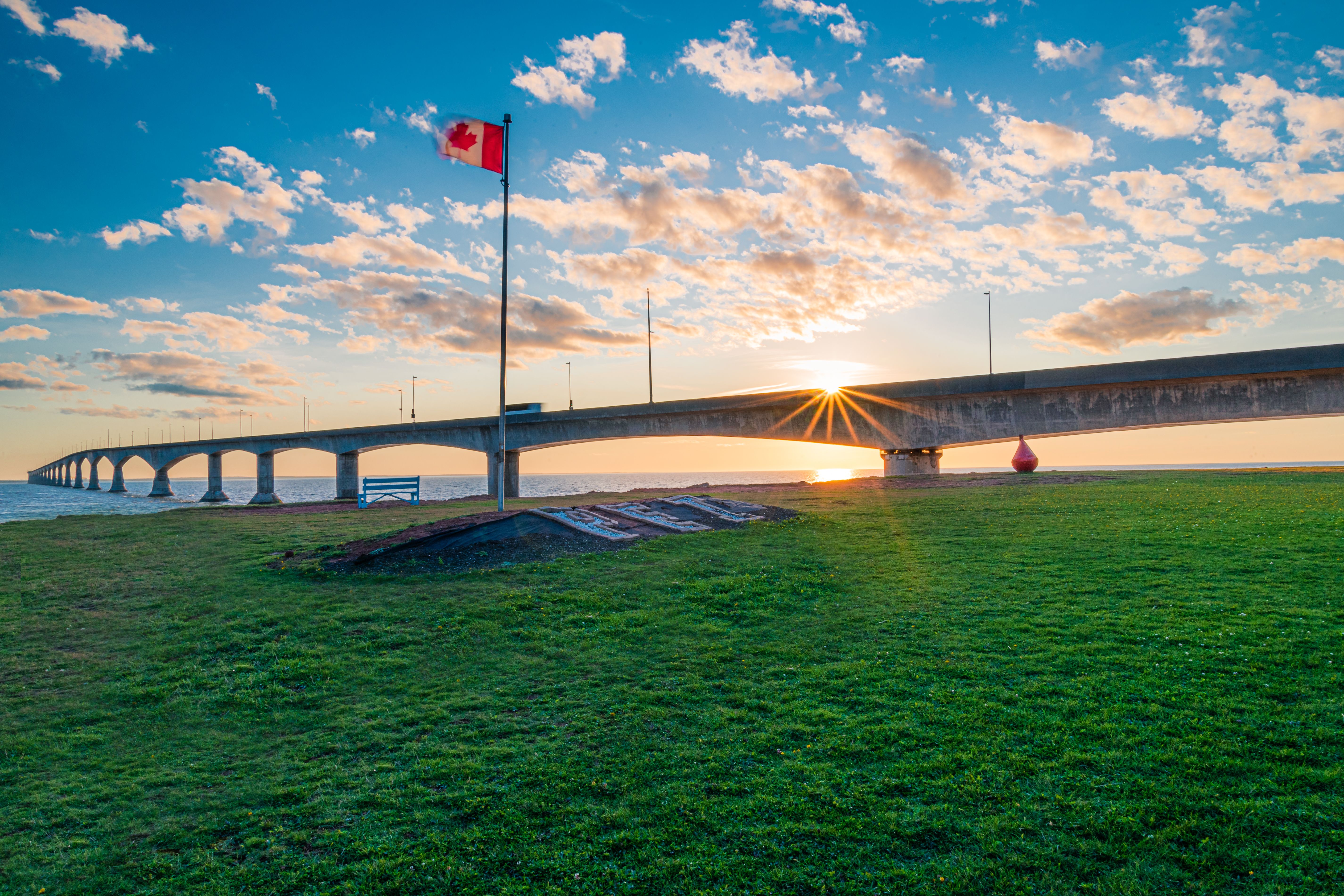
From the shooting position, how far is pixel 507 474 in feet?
173

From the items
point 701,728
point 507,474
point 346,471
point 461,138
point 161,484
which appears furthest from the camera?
point 161,484

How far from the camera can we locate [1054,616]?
9242 mm

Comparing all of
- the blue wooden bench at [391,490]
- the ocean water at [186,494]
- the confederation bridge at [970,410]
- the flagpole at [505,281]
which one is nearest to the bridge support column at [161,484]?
the ocean water at [186,494]

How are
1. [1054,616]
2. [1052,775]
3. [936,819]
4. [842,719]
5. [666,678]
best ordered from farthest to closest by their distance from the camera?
1. [1054,616]
2. [666,678]
3. [842,719]
4. [1052,775]
5. [936,819]

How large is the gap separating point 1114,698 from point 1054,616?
2705 millimetres

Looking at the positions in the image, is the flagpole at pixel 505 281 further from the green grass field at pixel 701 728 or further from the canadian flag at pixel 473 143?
the green grass field at pixel 701 728

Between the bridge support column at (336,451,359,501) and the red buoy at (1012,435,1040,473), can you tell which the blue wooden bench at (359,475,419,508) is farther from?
the bridge support column at (336,451,359,501)

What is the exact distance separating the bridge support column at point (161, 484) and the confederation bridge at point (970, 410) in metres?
89.4

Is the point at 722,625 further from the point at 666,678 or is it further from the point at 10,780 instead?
the point at 10,780

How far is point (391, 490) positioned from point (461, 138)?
1632 centimetres

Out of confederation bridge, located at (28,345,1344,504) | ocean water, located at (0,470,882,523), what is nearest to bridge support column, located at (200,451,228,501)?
ocean water, located at (0,470,882,523)

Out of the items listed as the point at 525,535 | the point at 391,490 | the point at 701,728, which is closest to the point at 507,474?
the point at 391,490

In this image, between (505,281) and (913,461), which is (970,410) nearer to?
(913,461)

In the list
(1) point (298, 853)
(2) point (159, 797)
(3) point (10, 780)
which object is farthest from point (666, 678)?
(3) point (10, 780)
